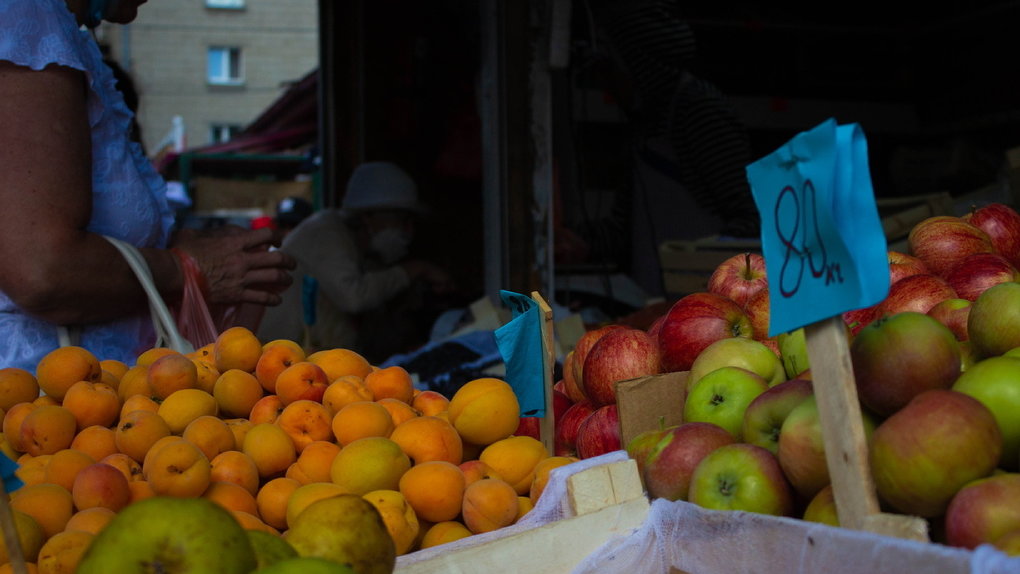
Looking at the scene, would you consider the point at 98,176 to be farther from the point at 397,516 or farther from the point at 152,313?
the point at 397,516

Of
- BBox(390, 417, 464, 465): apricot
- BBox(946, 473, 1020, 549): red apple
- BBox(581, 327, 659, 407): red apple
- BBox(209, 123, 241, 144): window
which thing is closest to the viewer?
BBox(946, 473, 1020, 549): red apple

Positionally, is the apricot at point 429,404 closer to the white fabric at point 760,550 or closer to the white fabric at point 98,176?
the white fabric at point 760,550

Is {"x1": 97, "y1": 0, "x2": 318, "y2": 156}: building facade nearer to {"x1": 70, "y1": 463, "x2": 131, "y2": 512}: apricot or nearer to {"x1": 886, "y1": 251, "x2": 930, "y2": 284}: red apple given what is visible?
{"x1": 886, "y1": 251, "x2": 930, "y2": 284}: red apple

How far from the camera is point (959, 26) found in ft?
21.5

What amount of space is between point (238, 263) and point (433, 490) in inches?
55.1

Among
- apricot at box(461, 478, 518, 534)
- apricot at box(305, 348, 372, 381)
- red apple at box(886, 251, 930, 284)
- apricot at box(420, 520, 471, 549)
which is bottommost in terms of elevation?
apricot at box(420, 520, 471, 549)

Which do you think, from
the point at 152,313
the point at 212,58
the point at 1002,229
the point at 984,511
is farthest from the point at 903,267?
the point at 212,58

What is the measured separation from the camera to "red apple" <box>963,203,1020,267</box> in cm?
217

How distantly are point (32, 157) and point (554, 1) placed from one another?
100 inches

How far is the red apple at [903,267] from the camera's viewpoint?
1899 millimetres

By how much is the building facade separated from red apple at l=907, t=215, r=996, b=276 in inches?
1179

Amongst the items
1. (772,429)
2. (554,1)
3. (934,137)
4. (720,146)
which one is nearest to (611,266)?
(720,146)

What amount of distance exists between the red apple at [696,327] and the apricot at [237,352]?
0.89m

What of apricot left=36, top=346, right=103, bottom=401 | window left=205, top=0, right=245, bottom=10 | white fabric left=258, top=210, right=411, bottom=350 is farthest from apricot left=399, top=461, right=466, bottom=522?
window left=205, top=0, right=245, bottom=10
